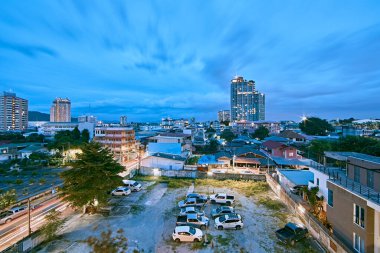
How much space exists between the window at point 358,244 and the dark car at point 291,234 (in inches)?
112

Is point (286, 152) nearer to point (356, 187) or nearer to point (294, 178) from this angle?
point (294, 178)

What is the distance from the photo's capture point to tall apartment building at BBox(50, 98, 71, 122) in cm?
17650

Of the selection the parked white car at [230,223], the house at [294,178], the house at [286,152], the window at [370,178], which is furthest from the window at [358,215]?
the house at [286,152]

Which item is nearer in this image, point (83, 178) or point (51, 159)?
point (83, 178)

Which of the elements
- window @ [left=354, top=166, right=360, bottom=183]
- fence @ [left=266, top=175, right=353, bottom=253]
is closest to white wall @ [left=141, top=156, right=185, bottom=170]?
fence @ [left=266, top=175, right=353, bottom=253]

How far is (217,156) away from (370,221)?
25.9 metres

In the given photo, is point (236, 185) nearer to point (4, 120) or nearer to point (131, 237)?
point (131, 237)

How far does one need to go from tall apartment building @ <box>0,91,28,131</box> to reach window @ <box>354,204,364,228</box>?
467 ft

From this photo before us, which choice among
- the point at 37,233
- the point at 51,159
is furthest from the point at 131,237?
the point at 51,159

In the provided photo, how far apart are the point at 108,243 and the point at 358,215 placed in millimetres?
13559

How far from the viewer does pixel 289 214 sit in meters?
17.7

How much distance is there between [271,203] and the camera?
19.8 metres

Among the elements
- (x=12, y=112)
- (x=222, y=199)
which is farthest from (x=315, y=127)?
(x=12, y=112)

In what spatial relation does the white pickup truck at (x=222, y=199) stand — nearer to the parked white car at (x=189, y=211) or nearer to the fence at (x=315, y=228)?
the parked white car at (x=189, y=211)
